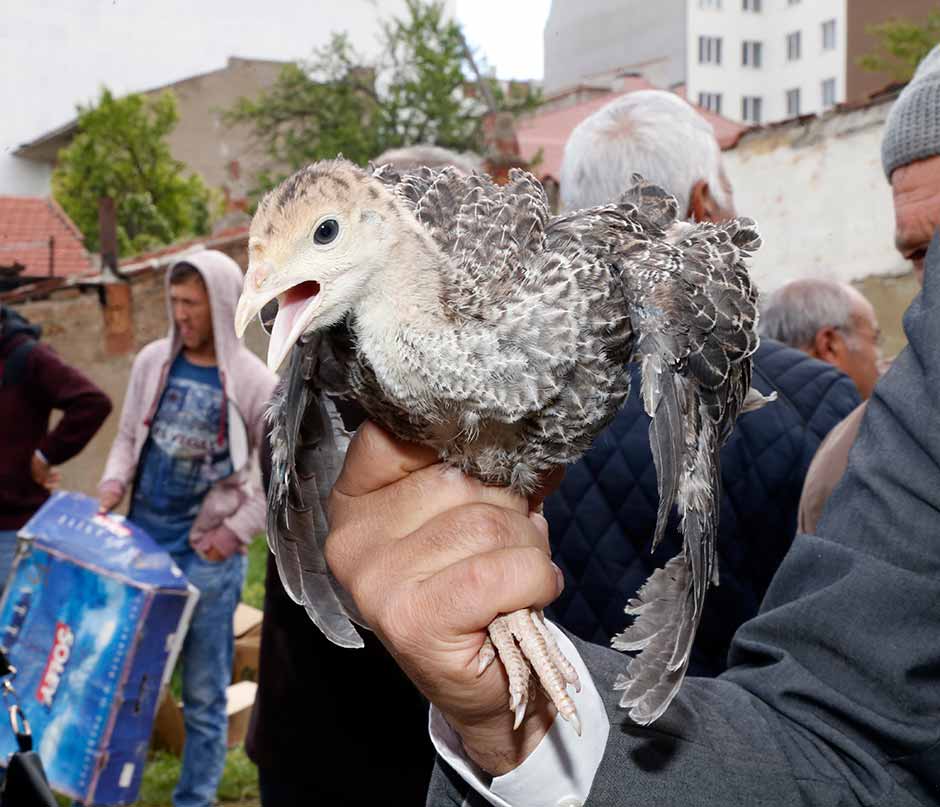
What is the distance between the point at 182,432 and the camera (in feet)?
15.7

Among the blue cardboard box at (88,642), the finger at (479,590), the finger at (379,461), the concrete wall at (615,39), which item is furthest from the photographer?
the blue cardboard box at (88,642)

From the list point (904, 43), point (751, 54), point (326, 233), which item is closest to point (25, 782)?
point (326, 233)

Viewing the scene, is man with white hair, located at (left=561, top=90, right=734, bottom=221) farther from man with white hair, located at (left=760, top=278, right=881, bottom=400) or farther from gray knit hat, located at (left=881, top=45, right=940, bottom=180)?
man with white hair, located at (left=760, top=278, right=881, bottom=400)

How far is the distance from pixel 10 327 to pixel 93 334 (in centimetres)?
494

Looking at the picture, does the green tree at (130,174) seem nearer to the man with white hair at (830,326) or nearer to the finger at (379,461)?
the man with white hair at (830,326)

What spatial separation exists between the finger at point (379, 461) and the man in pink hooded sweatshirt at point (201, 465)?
2.79 meters

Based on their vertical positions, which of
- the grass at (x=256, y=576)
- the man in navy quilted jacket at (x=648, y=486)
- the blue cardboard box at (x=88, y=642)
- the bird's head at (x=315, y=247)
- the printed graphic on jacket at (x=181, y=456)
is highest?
the bird's head at (x=315, y=247)

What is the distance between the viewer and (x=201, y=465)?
191 inches

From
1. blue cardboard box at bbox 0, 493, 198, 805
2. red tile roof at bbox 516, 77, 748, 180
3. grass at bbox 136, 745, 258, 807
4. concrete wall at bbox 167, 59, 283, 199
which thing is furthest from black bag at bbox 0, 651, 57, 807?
concrete wall at bbox 167, 59, 283, 199

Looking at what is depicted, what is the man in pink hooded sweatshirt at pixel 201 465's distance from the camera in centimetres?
455

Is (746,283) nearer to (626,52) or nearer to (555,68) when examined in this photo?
(555,68)

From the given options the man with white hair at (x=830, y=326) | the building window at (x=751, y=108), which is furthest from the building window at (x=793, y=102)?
the man with white hair at (x=830, y=326)

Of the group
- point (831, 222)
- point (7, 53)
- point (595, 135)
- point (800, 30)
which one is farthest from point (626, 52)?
point (800, 30)

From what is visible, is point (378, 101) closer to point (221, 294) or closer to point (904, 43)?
point (904, 43)
